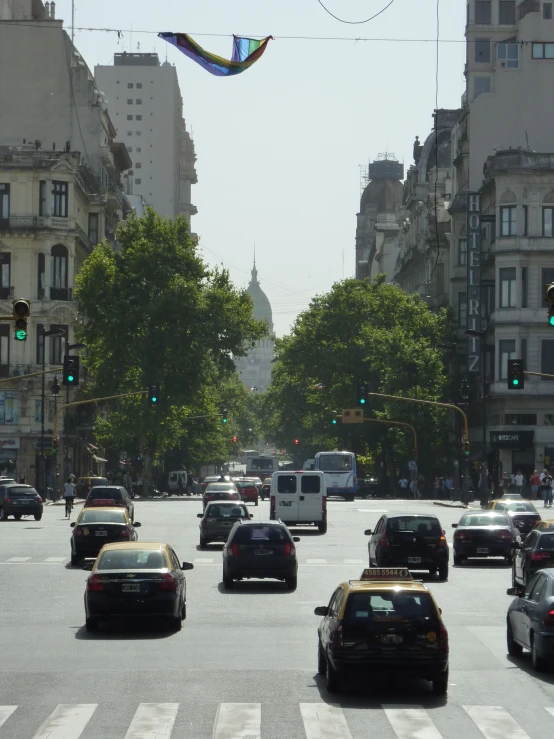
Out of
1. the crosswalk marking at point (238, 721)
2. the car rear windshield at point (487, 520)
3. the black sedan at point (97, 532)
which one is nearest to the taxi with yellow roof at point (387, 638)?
the crosswalk marking at point (238, 721)

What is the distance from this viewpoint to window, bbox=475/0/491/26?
332 feet

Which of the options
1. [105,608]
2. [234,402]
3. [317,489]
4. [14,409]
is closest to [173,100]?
[234,402]

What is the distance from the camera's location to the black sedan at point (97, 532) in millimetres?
35969

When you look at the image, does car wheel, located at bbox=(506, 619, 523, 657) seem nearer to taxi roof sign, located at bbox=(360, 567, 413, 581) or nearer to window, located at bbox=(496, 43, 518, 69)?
taxi roof sign, located at bbox=(360, 567, 413, 581)

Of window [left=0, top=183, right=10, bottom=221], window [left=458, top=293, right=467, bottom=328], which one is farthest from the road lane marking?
window [left=458, top=293, right=467, bottom=328]

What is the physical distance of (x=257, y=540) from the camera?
3066cm

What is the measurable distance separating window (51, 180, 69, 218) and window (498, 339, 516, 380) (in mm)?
27244

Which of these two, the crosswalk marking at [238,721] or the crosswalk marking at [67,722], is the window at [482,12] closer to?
the crosswalk marking at [238,721]

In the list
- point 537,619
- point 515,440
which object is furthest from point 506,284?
point 537,619

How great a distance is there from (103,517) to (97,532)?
0.55 meters

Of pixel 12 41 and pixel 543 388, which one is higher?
pixel 12 41

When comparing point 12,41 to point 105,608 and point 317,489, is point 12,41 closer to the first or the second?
point 317,489

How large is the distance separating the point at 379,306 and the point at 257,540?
76530mm

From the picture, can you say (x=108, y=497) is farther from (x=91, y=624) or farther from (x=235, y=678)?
(x=235, y=678)
